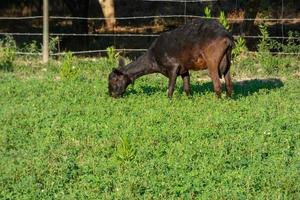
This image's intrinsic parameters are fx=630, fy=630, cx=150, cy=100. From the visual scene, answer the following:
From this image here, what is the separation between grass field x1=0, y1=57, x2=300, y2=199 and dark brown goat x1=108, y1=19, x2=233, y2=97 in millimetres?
297

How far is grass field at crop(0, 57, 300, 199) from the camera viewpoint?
6.07 m

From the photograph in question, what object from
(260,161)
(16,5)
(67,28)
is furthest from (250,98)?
(16,5)

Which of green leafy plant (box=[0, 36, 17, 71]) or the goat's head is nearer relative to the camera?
the goat's head

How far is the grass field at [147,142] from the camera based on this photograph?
6070 millimetres

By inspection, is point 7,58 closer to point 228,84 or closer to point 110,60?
point 110,60

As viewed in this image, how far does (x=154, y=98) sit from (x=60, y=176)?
3.93m

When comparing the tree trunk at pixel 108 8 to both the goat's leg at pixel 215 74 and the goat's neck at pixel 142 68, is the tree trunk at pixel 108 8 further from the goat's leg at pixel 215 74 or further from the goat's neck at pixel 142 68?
the goat's leg at pixel 215 74

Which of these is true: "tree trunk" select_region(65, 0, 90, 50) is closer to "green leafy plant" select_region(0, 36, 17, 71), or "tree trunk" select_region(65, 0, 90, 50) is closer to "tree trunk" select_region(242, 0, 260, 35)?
"green leafy plant" select_region(0, 36, 17, 71)

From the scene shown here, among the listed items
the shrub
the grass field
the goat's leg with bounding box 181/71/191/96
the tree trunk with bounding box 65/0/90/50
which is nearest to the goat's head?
the grass field

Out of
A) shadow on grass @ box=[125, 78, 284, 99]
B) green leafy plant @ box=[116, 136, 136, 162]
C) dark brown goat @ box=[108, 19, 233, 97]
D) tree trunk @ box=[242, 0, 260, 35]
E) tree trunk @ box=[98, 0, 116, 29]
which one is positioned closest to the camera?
green leafy plant @ box=[116, 136, 136, 162]

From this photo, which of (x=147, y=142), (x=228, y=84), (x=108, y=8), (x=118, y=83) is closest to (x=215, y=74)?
(x=228, y=84)

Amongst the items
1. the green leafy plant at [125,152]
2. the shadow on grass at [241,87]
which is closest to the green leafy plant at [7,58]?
the shadow on grass at [241,87]

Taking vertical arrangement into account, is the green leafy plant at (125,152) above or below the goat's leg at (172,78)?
below

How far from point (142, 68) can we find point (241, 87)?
6.56 ft
